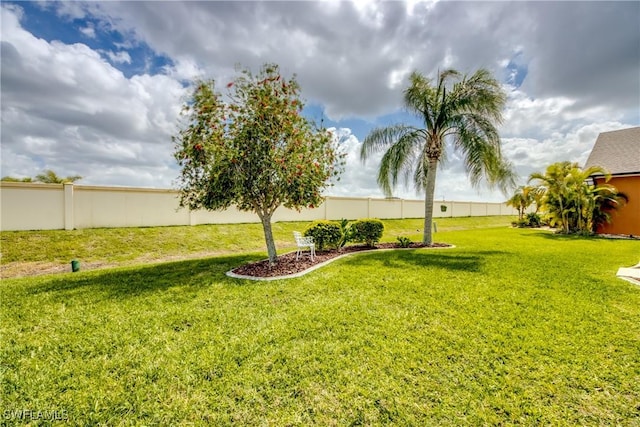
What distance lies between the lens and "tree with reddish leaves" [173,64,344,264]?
22.5 ft

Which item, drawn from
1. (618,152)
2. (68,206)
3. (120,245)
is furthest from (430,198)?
(618,152)

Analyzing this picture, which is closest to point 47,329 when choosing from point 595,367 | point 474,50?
point 595,367

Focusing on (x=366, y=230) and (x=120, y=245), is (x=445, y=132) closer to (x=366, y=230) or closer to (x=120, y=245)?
(x=366, y=230)

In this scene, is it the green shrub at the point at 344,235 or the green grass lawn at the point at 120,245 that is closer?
the green grass lawn at the point at 120,245

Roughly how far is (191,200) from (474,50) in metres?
10.3

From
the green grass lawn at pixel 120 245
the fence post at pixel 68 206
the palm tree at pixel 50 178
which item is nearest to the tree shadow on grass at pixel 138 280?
the green grass lawn at pixel 120 245

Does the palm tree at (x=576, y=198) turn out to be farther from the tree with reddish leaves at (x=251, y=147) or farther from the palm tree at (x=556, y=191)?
the tree with reddish leaves at (x=251, y=147)

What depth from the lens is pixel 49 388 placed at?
276cm

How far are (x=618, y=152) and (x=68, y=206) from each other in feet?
91.5

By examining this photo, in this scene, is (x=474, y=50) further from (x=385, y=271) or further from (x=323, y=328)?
(x=323, y=328)

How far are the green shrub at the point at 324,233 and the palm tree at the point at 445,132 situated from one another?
3492 mm

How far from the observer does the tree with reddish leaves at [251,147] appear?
6.87 metres

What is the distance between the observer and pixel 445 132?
36.9 ft

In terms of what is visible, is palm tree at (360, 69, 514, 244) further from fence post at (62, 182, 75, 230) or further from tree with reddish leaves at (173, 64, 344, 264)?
fence post at (62, 182, 75, 230)
